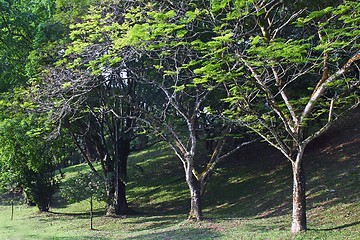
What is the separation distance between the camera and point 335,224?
10.4 m

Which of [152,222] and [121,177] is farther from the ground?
[121,177]

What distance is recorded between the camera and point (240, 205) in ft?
56.1

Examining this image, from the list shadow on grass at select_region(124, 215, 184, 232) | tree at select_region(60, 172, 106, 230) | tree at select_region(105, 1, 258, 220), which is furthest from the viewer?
tree at select_region(60, 172, 106, 230)

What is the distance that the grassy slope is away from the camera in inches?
449

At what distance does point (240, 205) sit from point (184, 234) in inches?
230

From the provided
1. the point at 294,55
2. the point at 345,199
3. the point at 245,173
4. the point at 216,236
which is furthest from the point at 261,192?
the point at 294,55

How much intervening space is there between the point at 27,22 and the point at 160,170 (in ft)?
40.4

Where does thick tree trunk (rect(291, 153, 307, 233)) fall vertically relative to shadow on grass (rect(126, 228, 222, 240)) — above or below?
above

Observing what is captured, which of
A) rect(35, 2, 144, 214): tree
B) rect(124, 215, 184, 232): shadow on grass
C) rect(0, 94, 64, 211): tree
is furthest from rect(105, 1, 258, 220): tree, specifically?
rect(0, 94, 64, 211): tree

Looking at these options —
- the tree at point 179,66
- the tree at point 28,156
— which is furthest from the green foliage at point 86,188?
the tree at point 179,66

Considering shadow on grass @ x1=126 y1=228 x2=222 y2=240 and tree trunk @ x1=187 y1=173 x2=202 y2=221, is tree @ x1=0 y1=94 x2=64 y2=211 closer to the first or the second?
tree trunk @ x1=187 y1=173 x2=202 y2=221

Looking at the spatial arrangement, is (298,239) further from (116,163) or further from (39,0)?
(39,0)

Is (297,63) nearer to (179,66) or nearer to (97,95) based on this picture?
(179,66)

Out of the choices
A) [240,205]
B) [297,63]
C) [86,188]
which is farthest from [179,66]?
[240,205]
